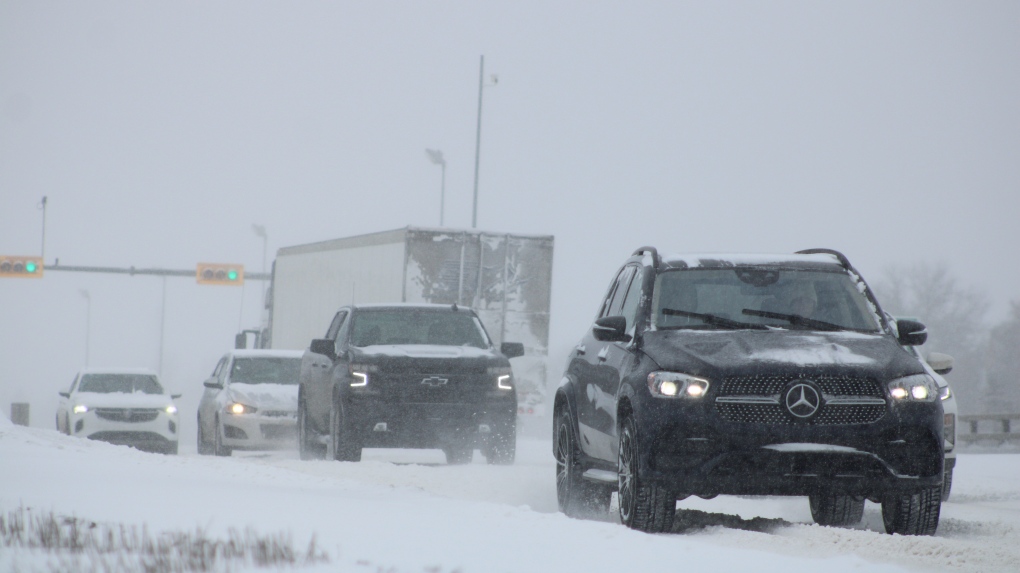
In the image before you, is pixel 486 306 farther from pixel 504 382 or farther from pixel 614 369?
pixel 614 369

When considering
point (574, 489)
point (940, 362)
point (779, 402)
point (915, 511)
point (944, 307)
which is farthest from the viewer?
point (944, 307)

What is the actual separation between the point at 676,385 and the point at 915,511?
1.67 meters

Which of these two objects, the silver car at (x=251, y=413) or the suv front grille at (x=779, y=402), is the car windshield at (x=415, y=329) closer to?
the silver car at (x=251, y=413)

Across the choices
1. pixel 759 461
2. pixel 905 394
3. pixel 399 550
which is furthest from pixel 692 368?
pixel 399 550

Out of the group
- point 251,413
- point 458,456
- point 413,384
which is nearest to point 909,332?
point 413,384

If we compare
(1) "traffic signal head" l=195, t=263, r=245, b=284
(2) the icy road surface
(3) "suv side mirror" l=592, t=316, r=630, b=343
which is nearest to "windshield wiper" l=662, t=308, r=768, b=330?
(3) "suv side mirror" l=592, t=316, r=630, b=343

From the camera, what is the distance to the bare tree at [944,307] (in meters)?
78.3

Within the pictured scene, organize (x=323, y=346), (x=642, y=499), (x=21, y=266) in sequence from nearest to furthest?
1. (x=642, y=499)
2. (x=323, y=346)
3. (x=21, y=266)

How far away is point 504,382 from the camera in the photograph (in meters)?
16.1

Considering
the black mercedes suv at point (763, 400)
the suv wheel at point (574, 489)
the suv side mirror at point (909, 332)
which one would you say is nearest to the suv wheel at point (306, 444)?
the suv wheel at point (574, 489)

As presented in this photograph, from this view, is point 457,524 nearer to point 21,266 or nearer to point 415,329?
point 415,329

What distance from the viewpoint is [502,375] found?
16.1 meters

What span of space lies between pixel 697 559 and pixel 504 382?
9.49 meters

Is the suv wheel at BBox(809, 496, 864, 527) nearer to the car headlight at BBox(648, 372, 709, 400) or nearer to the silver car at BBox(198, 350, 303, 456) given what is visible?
the car headlight at BBox(648, 372, 709, 400)
